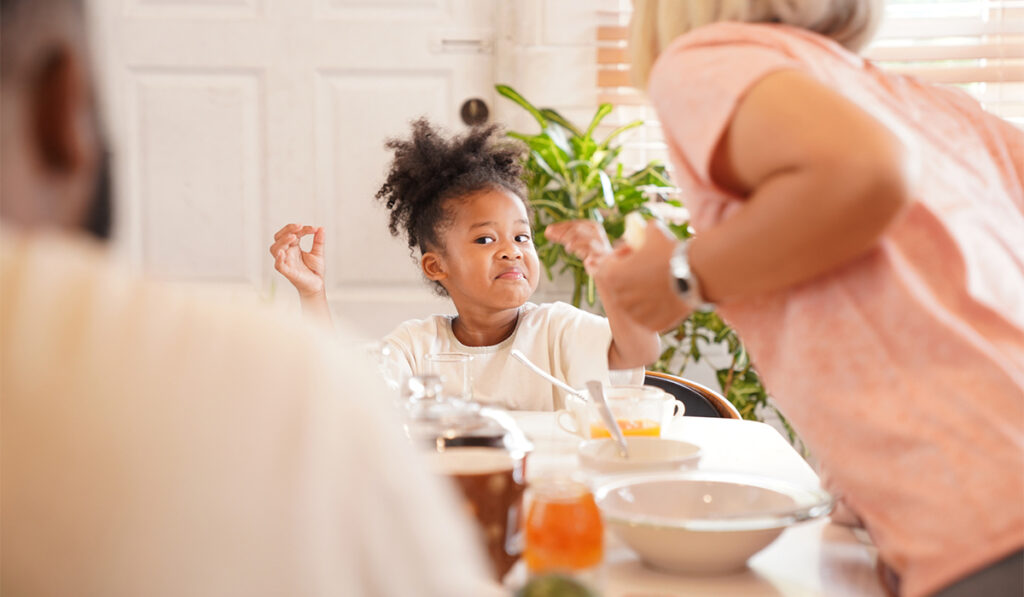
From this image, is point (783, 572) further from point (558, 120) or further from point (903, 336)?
point (558, 120)

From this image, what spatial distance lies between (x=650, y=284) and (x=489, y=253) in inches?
55.4

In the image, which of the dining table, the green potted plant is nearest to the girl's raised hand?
the green potted plant

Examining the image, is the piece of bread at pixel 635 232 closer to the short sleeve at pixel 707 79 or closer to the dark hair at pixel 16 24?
the short sleeve at pixel 707 79

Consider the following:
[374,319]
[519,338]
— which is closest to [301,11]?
[374,319]

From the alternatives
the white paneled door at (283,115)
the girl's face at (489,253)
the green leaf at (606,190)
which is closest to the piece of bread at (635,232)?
the girl's face at (489,253)

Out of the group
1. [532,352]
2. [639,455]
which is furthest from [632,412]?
[532,352]

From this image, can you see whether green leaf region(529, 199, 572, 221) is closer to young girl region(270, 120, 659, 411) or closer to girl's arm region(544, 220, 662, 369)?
young girl region(270, 120, 659, 411)

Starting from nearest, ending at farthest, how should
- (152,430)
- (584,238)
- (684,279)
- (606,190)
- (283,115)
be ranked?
(152,430) < (684,279) < (584,238) < (606,190) < (283,115)

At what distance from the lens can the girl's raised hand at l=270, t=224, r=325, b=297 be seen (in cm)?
210

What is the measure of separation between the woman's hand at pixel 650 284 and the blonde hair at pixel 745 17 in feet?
0.64

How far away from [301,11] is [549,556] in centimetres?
276

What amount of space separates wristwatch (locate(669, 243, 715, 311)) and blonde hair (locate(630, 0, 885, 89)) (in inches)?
8.9

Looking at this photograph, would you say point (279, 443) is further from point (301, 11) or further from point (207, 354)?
point (301, 11)

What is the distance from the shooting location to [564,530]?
0.78 m
